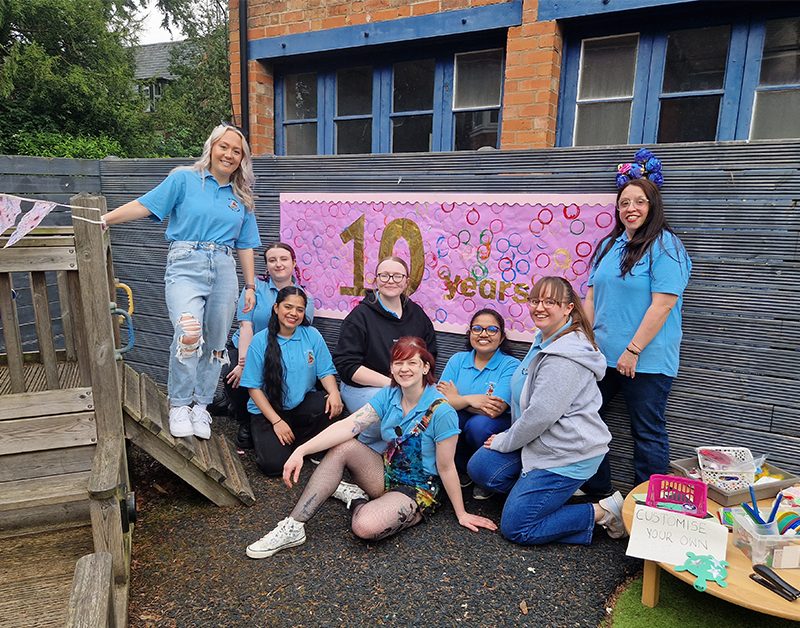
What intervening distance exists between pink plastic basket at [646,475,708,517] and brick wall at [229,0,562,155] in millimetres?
3386

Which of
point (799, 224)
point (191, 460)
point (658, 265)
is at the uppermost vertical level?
point (799, 224)

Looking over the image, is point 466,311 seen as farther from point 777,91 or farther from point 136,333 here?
point 136,333

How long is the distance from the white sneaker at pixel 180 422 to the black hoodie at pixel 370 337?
3.28 ft

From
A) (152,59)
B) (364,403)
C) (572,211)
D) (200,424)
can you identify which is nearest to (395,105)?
(572,211)

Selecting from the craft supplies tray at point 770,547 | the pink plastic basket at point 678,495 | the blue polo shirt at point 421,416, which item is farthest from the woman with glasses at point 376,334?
the craft supplies tray at point 770,547

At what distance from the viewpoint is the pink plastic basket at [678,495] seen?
7.84ft

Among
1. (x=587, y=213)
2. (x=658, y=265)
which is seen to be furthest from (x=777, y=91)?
(x=658, y=265)

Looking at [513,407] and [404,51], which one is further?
[404,51]

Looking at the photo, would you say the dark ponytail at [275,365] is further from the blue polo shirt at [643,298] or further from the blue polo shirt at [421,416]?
the blue polo shirt at [643,298]

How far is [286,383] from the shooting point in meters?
3.79

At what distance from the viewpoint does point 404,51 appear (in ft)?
19.2

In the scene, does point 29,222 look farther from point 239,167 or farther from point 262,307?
point 262,307

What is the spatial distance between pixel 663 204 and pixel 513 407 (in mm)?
1452

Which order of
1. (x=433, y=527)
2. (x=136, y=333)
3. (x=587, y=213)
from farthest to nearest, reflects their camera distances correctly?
(x=136, y=333), (x=587, y=213), (x=433, y=527)
